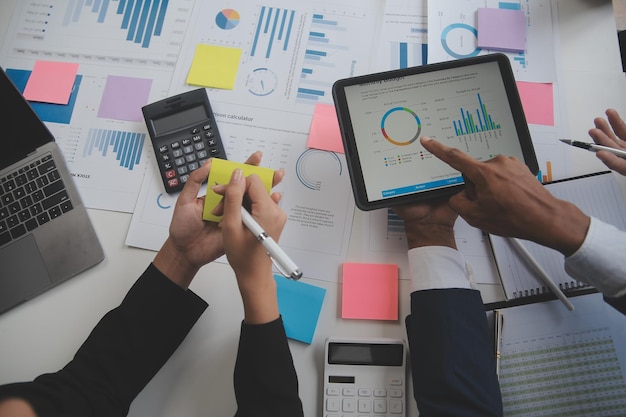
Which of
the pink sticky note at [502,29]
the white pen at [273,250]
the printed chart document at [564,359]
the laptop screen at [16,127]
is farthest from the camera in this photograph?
the pink sticky note at [502,29]

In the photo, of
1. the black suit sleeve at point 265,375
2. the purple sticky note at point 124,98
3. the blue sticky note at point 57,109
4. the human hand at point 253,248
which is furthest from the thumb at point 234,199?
the blue sticky note at point 57,109

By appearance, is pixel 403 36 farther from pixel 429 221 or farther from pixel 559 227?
pixel 559 227

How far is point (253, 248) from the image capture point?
599 millimetres

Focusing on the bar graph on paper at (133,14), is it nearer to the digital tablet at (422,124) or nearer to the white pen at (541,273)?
the digital tablet at (422,124)

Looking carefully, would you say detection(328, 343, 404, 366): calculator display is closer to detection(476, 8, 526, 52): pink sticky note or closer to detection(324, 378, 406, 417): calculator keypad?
detection(324, 378, 406, 417): calculator keypad

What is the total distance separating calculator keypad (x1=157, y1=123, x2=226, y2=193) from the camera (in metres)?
0.81

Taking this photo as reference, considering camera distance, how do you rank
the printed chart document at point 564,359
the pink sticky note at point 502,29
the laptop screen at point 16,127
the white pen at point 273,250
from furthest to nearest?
the pink sticky note at point 502,29, the laptop screen at point 16,127, the printed chart document at point 564,359, the white pen at point 273,250

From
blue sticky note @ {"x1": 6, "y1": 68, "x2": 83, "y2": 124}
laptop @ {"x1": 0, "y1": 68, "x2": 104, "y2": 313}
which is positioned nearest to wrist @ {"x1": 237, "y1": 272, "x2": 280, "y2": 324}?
laptop @ {"x1": 0, "y1": 68, "x2": 104, "y2": 313}

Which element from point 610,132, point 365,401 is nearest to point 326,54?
point 610,132

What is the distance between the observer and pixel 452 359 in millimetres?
623

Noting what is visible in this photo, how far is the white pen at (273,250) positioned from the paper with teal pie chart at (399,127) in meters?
0.26

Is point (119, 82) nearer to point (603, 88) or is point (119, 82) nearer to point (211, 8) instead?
point (211, 8)

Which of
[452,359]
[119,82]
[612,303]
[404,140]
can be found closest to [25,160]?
[119,82]

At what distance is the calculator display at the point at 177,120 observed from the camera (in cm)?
83
